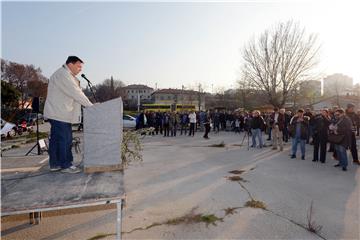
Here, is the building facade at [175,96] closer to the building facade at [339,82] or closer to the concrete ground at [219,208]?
the building facade at [339,82]

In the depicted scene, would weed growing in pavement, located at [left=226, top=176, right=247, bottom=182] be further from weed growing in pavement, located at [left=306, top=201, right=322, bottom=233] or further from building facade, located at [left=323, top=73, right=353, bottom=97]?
building facade, located at [left=323, top=73, right=353, bottom=97]

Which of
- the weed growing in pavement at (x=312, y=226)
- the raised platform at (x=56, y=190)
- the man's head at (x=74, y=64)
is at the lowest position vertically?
the weed growing in pavement at (x=312, y=226)

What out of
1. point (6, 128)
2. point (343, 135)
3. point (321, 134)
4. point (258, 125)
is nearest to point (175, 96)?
point (258, 125)

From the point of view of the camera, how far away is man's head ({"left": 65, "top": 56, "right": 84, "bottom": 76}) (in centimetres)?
420

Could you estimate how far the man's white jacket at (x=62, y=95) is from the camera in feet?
13.2

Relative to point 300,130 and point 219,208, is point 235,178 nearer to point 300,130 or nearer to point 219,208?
point 219,208

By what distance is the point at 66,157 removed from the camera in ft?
14.0

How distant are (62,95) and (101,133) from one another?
819 mm

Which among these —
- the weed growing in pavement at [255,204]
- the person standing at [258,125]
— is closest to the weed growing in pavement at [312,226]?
the weed growing in pavement at [255,204]

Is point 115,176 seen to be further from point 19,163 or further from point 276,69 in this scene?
point 276,69

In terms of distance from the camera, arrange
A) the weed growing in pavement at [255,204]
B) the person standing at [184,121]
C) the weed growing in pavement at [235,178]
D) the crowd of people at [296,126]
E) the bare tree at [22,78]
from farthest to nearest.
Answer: the bare tree at [22,78] < the person standing at [184,121] < the crowd of people at [296,126] < the weed growing in pavement at [235,178] < the weed growing in pavement at [255,204]

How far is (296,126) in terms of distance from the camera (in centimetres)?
1025

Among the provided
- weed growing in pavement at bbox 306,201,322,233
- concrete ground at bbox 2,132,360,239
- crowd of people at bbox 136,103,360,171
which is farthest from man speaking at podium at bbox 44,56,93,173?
crowd of people at bbox 136,103,360,171

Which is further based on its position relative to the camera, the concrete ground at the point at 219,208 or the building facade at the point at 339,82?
the building facade at the point at 339,82
